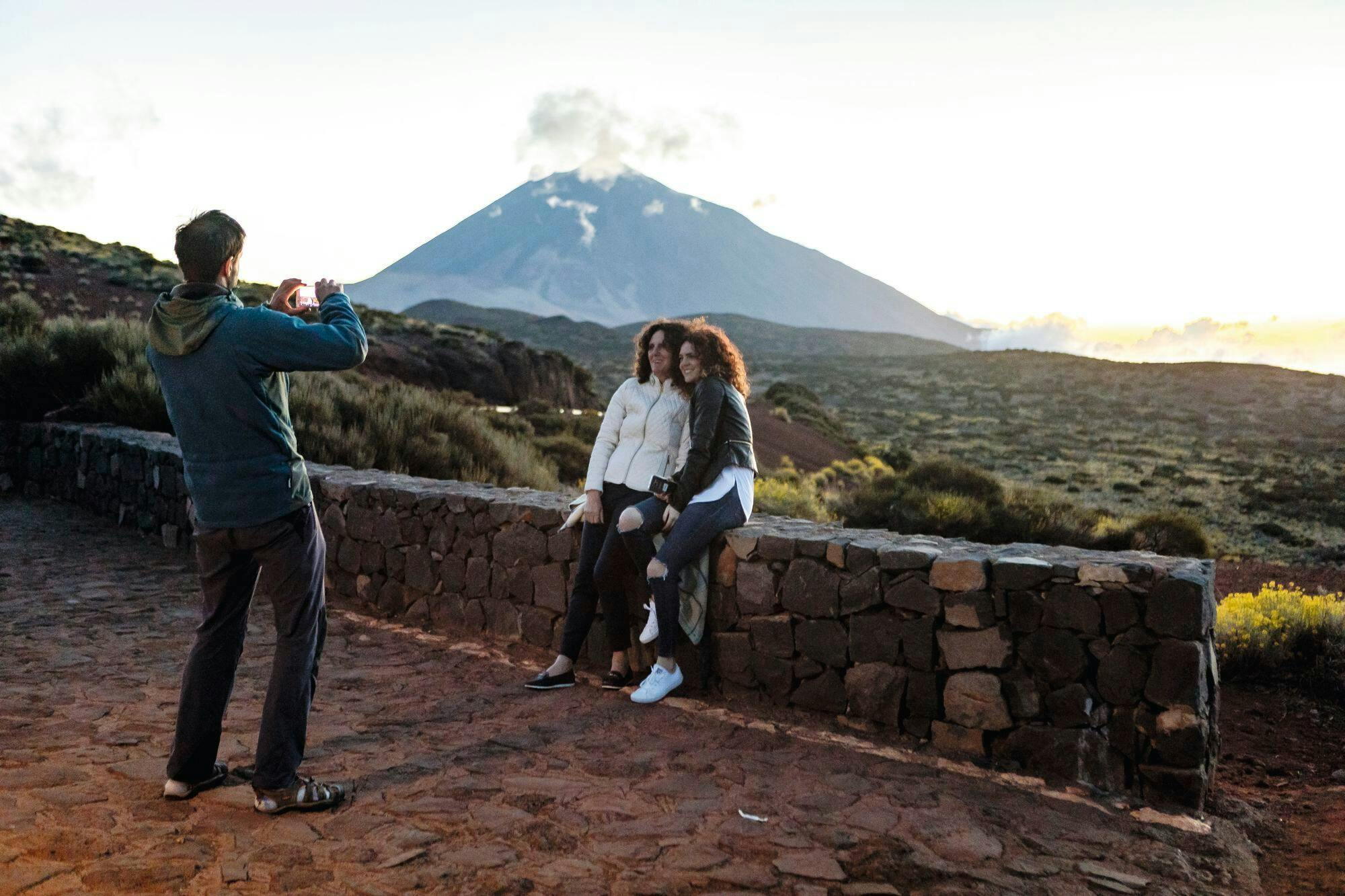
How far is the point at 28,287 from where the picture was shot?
26.9 m

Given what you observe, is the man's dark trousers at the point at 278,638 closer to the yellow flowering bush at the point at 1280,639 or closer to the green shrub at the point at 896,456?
the yellow flowering bush at the point at 1280,639

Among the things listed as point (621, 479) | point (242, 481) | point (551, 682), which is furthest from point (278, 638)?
point (621, 479)

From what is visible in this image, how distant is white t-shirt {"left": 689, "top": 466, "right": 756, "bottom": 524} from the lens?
17.5ft

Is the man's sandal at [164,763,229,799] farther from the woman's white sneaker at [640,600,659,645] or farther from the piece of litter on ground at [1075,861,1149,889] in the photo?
the piece of litter on ground at [1075,861,1149,889]

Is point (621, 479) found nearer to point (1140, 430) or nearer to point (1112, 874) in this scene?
point (1112, 874)

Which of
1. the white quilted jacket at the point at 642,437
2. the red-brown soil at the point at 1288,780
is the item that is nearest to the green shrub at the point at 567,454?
the white quilted jacket at the point at 642,437

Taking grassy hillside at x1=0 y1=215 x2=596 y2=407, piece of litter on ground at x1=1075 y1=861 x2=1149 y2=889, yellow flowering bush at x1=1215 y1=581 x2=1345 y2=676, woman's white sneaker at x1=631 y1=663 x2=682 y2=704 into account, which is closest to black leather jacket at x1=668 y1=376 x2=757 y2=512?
woman's white sneaker at x1=631 y1=663 x2=682 y2=704

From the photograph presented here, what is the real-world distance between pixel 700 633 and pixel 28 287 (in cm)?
2806

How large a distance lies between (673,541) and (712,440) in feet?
1.88

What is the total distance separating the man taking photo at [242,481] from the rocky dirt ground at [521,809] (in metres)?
0.29

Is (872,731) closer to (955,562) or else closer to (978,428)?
(955,562)

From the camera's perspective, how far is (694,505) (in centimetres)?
531

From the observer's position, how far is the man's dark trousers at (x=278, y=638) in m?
3.54

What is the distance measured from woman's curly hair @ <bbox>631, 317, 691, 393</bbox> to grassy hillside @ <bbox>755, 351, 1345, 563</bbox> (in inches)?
527
